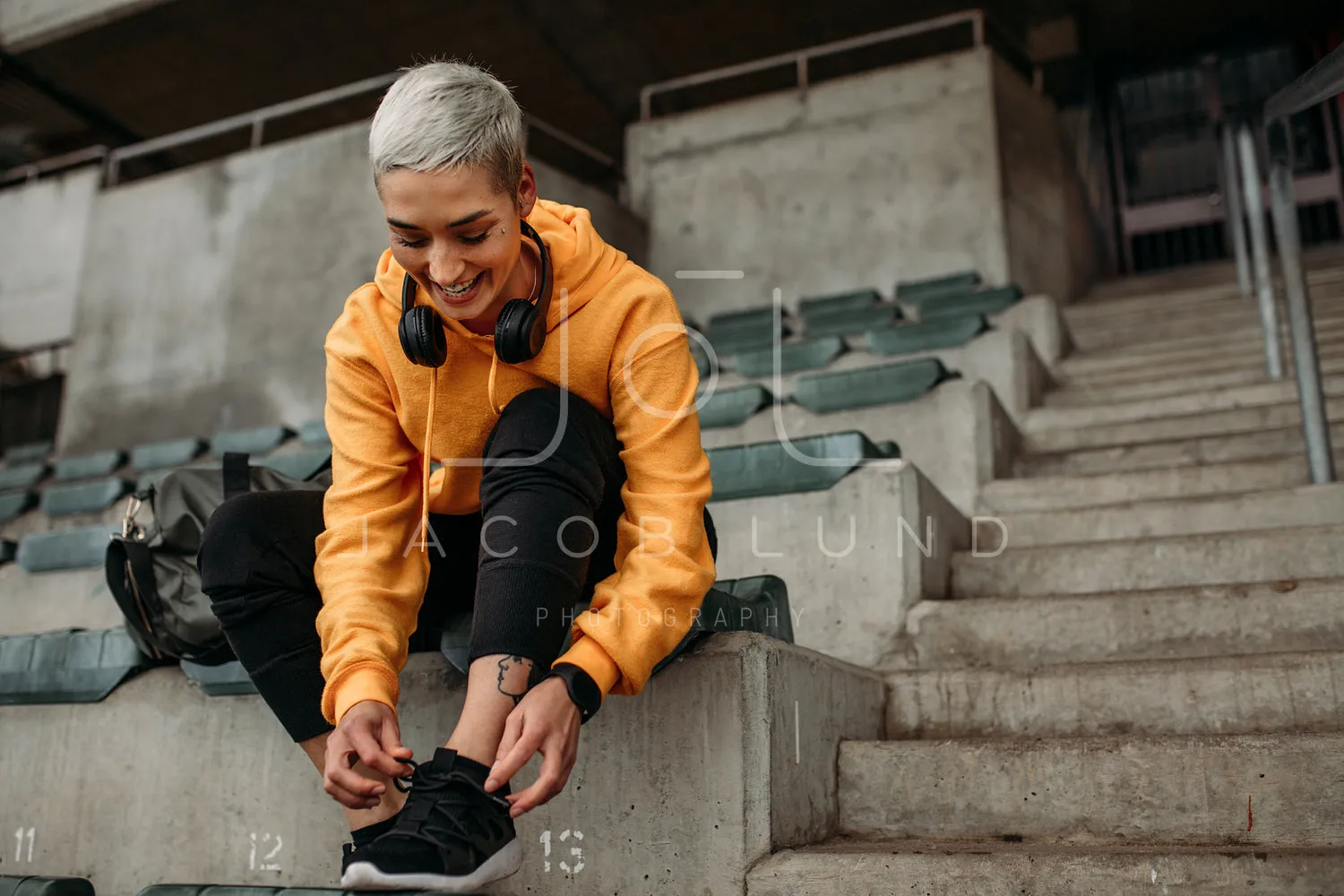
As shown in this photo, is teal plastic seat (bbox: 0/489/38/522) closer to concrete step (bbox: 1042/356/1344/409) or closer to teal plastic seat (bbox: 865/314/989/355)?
teal plastic seat (bbox: 865/314/989/355)

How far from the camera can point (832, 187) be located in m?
5.78

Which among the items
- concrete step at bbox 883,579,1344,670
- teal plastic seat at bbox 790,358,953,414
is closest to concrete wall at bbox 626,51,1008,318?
teal plastic seat at bbox 790,358,953,414

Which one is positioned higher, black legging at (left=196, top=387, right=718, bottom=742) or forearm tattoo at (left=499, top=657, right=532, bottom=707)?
black legging at (left=196, top=387, right=718, bottom=742)

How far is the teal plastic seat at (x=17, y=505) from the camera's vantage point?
3.76 m

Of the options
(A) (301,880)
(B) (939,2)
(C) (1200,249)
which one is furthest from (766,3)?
(A) (301,880)

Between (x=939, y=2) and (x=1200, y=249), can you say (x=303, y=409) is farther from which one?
(x=1200, y=249)

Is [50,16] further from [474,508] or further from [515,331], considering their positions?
[515,331]

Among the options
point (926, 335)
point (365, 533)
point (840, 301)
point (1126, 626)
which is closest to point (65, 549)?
point (365, 533)

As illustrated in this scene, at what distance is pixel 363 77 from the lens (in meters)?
8.08

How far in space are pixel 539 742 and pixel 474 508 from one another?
398mm

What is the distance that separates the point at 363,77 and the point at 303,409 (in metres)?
3.80

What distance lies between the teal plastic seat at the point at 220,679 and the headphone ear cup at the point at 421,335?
0.60 metres

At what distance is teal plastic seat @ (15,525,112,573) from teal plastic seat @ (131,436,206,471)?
4.75 feet

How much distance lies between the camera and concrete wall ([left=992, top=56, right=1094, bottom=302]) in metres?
5.54
